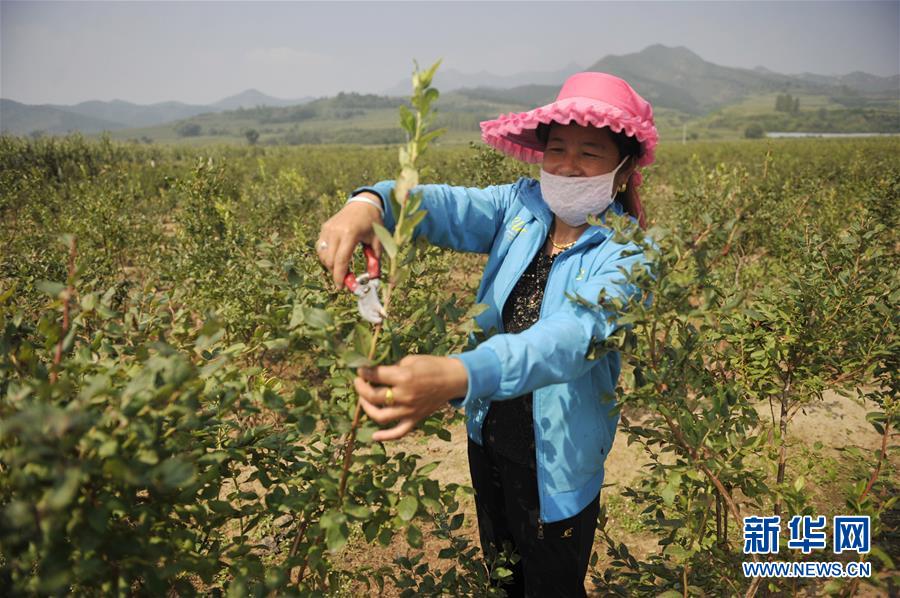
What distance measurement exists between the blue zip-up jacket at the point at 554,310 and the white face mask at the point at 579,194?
75 millimetres

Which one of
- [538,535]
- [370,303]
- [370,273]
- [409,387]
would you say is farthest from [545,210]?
[538,535]

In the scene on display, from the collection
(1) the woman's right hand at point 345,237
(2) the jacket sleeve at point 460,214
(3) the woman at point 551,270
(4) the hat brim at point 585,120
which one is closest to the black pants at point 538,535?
(3) the woman at point 551,270

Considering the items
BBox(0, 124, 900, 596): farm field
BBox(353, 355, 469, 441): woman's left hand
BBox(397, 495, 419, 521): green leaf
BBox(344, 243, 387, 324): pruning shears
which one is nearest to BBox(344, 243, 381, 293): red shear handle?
BBox(344, 243, 387, 324): pruning shears

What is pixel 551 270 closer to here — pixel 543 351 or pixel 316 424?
pixel 543 351

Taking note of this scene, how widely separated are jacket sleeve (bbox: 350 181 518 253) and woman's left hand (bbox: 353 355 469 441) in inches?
26.2

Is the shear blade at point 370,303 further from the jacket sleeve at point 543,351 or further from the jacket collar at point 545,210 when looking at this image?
the jacket collar at point 545,210

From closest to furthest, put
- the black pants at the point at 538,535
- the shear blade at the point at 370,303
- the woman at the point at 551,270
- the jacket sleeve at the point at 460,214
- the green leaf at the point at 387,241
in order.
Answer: the green leaf at the point at 387,241 < the shear blade at the point at 370,303 < the woman at the point at 551,270 < the jacket sleeve at the point at 460,214 < the black pants at the point at 538,535

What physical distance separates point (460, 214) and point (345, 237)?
617mm

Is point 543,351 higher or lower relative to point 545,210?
lower

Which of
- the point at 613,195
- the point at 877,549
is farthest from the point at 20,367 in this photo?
the point at 877,549

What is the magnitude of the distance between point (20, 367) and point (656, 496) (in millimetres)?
2150

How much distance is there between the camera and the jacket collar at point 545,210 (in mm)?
1716

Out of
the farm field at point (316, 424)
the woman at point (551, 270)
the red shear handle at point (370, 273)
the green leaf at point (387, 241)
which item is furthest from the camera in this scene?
the woman at point (551, 270)

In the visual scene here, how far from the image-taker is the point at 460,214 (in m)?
1.87
